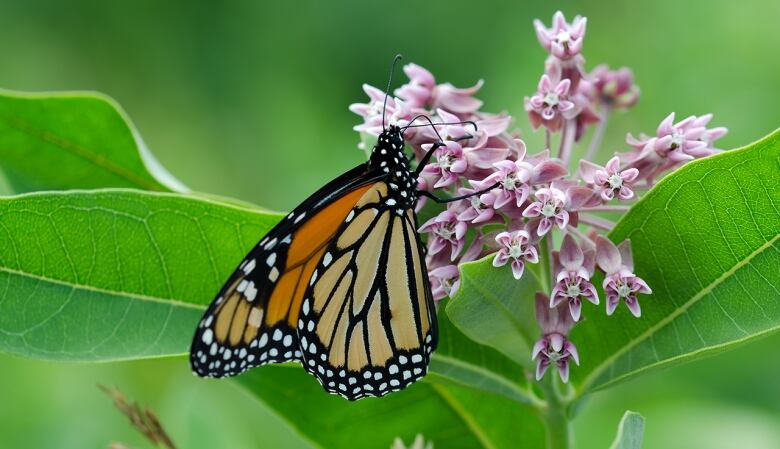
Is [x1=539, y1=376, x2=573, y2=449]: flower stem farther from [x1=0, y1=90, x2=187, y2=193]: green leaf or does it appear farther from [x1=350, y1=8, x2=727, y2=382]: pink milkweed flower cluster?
[x1=0, y1=90, x2=187, y2=193]: green leaf

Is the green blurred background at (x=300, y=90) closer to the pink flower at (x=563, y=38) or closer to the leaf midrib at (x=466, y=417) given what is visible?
the leaf midrib at (x=466, y=417)

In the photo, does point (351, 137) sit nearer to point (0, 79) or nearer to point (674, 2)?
point (674, 2)

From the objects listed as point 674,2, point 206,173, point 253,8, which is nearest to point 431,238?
point 674,2

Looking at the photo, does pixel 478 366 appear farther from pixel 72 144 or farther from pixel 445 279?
pixel 72 144

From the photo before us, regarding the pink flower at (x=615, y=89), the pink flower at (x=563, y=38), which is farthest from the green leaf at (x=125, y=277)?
the pink flower at (x=615, y=89)

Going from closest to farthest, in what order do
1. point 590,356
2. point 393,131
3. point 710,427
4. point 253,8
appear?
1. point 590,356
2. point 393,131
3. point 710,427
4. point 253,8

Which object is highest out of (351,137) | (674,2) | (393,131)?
(674,2)
